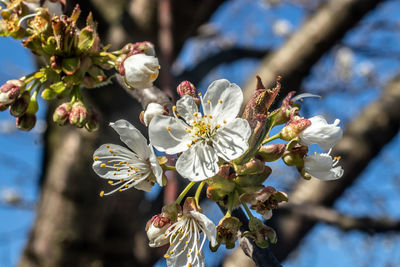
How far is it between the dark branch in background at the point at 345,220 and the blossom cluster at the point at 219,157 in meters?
1.20

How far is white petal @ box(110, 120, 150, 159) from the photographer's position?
0.59 meters

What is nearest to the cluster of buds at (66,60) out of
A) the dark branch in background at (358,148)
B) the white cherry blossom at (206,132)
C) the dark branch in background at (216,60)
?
the white cherry blossom at (206,132)

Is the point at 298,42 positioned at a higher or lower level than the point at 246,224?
lower

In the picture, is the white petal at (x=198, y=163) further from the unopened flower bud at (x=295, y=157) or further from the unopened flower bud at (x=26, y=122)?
the unopened flower bud at (x=26, y=122)

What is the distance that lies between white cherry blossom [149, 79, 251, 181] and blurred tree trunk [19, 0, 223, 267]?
53.7 inches

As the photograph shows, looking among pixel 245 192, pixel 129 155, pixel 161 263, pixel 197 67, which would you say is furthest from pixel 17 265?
pixel 245 192

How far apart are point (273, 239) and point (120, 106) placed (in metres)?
1.60

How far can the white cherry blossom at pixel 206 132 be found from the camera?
1.80 feet

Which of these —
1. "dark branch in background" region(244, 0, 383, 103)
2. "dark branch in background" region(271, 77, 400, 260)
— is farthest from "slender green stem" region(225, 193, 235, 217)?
"dark branch in background" region(271, 77, 400, 260)

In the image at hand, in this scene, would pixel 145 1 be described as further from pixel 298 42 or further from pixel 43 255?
pixel 43 255

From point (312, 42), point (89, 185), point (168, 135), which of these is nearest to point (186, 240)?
point (168, 135)

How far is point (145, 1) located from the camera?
2104 mm

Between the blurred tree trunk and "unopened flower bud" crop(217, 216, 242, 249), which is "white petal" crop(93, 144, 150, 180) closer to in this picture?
"unopened flower bud" crop(217, 216, 242, 249)

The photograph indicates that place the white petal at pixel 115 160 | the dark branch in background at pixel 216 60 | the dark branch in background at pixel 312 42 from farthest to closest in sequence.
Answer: the dark branch in background at pixel 216 60 < the dark branch in background at pixel 312 42 < the white petal at pixel 115 160
